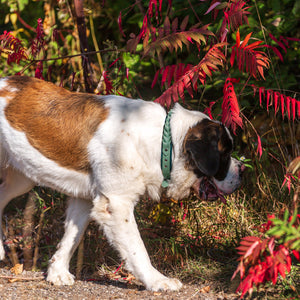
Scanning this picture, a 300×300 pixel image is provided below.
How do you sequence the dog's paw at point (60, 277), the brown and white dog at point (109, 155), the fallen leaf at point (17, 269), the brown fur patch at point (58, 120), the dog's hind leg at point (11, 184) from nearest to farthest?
the brown and white dog at point (109, 155) < the brown fur patch at point (58, 120) < the dog's paw at point (60, 277) < the fallen leaf at point (17, 269) < the dog's hind leg at point (11, 184)

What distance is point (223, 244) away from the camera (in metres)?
4.08

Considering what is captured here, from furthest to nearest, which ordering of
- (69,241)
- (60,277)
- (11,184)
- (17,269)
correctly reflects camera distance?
1. (11,184)
2. (17,269)
3. (69,241)
4. (60,277)

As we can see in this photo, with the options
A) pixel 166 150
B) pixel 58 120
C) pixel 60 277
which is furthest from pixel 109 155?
pixel 60 277

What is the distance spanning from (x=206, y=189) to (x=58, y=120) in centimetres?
128

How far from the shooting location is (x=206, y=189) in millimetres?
3770

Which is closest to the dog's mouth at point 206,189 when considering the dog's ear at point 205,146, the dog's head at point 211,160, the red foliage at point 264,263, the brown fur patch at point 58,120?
the dog's head at point 211,160

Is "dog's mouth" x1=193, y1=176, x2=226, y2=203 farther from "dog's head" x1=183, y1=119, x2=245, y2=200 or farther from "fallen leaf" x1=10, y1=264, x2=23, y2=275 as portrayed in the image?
"fallen leaf" x1=10, y1=264, x2=23, y2=275

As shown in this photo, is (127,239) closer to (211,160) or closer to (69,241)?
(69,241)

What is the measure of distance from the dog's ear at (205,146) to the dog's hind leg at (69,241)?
1.12m

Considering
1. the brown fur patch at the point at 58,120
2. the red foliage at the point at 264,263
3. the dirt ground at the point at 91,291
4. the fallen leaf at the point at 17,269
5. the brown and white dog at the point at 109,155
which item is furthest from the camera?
the fallen leaf at the point at 17,269

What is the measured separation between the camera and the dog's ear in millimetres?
3414

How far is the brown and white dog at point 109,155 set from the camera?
3.50m

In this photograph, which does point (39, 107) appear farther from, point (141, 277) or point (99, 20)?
point (99, 20)

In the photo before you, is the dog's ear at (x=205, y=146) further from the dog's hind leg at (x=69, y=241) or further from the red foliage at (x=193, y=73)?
the dog's hind leg at (x=69, y=241)
